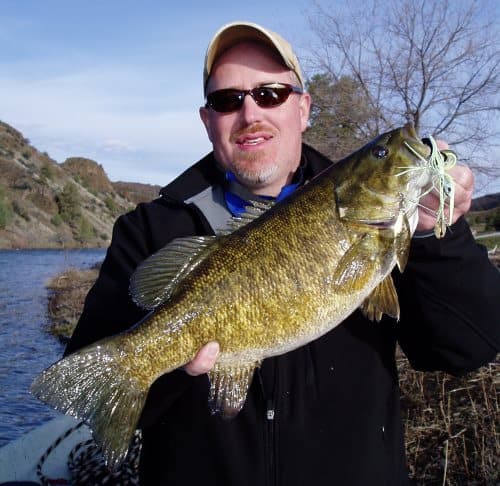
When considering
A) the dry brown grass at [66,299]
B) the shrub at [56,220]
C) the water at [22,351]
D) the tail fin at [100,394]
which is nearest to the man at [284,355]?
the tail fin at [100,394]

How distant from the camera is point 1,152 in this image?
2872 inches

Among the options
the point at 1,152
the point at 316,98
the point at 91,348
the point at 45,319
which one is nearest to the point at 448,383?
the point at 91,348

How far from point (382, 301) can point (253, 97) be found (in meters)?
1.47

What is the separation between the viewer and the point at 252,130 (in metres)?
3.31

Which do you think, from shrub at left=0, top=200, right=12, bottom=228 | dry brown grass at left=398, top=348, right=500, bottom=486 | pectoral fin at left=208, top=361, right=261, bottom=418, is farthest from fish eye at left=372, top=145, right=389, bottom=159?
shrub at left=0, top=200, right=12, bottom=228

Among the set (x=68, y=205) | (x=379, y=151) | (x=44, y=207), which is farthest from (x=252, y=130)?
(x=68, y=205)

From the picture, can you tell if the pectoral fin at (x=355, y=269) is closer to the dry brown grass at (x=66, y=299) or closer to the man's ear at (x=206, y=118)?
the man's ear at (x=206, y=118)

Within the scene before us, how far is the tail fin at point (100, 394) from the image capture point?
2.52 meters

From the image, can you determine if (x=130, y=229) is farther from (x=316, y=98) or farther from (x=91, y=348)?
(x=316, y=98)

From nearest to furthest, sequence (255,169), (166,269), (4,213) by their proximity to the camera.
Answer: (166,269) → (255,169) → (4,213)

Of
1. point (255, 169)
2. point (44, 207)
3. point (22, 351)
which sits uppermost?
point (44, 207)

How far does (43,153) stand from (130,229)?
3703 inches

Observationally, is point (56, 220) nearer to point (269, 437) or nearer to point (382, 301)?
point (269, 437)

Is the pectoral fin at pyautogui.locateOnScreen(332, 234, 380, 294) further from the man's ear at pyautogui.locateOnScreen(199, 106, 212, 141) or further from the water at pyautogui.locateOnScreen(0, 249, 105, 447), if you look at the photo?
the water at pyautogui.locateOnScreen(0, 249, 105, 447)
